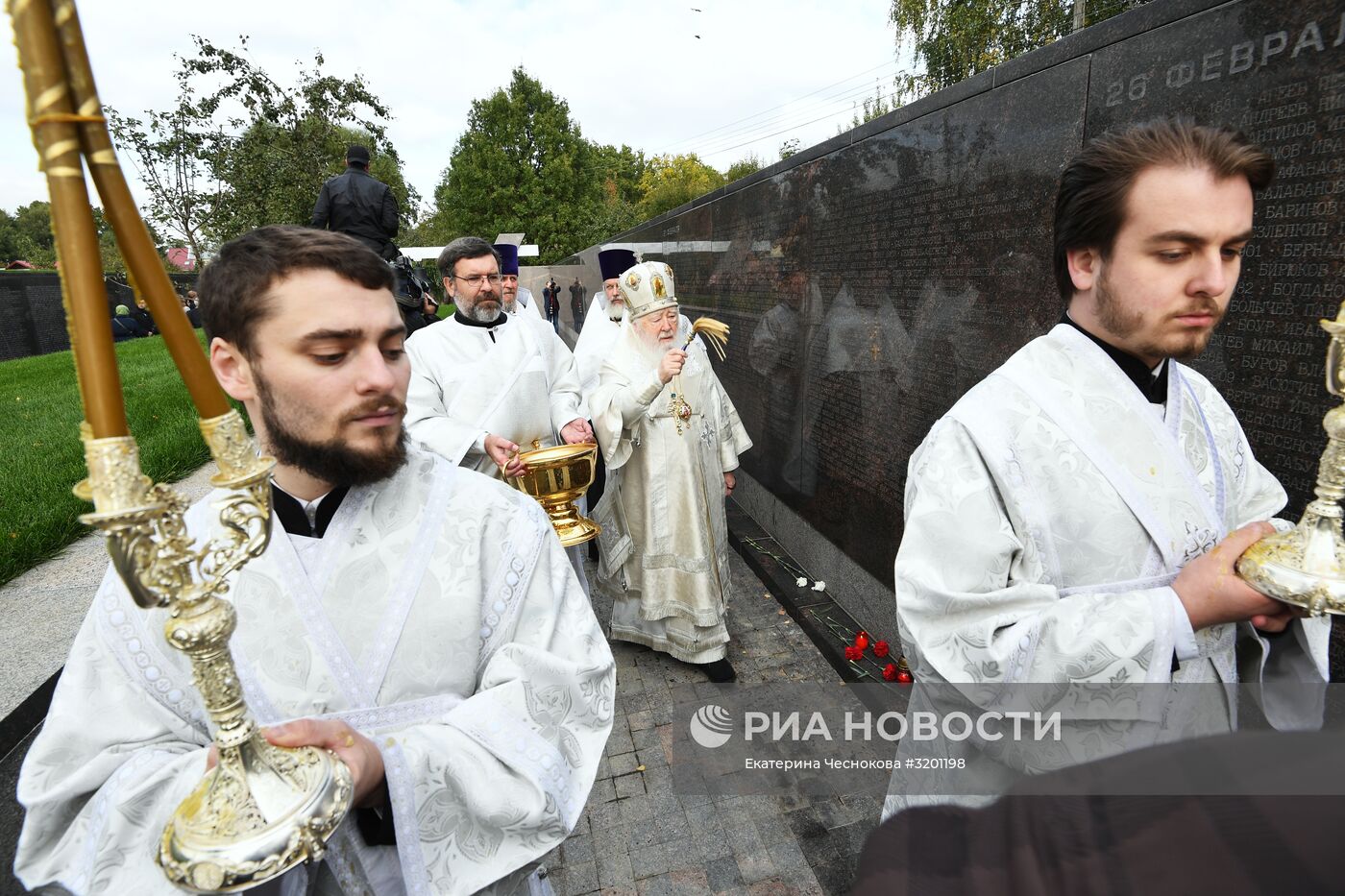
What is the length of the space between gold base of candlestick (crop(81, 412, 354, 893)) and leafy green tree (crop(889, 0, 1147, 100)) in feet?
83.2

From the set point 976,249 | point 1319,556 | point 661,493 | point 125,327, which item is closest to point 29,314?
point 125,327

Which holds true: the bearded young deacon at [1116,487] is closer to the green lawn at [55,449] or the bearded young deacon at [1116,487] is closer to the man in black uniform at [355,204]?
the green lawn at [55,449]

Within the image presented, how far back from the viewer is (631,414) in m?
4.20

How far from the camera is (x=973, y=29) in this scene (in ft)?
73.6

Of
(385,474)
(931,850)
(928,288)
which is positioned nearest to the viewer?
(931,850)

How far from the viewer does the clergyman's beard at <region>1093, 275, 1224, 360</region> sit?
4.77ft

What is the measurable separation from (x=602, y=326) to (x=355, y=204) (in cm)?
276

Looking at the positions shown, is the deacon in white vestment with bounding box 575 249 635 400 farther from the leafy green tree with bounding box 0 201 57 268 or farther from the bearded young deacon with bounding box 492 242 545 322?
the leafy green tree with bounding box 0 201 57 268

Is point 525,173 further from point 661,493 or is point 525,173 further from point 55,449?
point 661,493

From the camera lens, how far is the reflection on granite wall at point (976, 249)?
1988 millimetres

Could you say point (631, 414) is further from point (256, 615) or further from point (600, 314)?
point (600, 314)

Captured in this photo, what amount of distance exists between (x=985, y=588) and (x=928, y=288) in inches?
98.9

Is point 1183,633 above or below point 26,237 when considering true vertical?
below

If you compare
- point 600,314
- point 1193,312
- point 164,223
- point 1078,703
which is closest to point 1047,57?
point 1193,312
